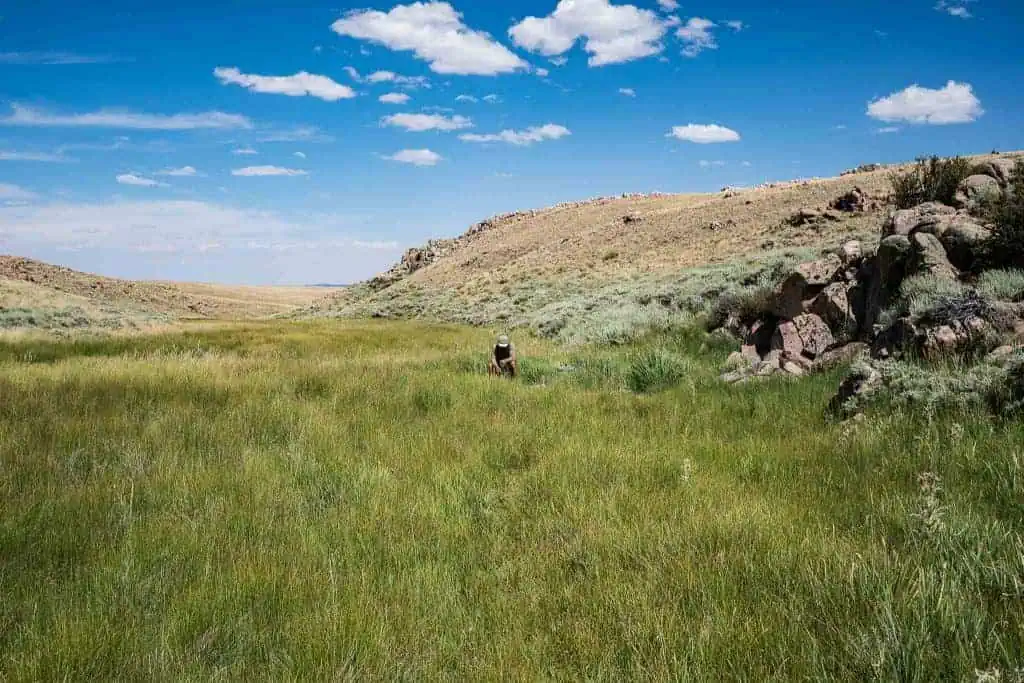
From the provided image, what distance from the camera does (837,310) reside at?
9789 millimetres

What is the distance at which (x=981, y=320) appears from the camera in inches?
249

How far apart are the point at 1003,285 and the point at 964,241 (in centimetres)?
185

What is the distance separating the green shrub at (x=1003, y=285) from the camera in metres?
6.63

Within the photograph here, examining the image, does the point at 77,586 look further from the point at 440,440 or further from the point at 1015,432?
the point at 1015,432

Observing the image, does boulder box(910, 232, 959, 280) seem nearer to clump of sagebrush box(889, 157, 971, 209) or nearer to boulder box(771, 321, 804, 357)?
boulder box(771, 321, 804, 357)

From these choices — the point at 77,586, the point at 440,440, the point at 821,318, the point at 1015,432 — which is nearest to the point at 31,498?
the point at 77,586

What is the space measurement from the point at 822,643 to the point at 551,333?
1713cm

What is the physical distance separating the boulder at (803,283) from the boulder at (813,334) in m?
0.57

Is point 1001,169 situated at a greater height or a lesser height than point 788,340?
greater

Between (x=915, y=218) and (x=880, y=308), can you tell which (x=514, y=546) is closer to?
(x=880, y=308)

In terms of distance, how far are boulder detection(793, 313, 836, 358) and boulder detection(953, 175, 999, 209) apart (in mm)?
3105

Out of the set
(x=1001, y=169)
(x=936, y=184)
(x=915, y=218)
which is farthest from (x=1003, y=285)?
(x=936, y=184)

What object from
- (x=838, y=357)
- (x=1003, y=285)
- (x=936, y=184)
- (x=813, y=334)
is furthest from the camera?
(x=936, y=184)

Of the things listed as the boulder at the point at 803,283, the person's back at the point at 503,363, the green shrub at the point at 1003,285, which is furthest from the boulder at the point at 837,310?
the person's back at the point at 503,363
